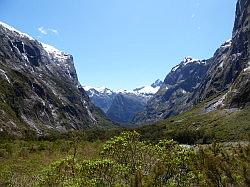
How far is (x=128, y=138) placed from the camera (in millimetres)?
28359

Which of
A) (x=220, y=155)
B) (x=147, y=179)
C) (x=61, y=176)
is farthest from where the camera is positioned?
(x=61, y=176)

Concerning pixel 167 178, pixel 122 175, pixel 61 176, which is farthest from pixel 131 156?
pixel 61 176

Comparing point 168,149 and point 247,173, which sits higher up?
point 168,149

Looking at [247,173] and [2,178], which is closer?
[247,173]

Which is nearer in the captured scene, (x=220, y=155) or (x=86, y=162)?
(x=220, y=155)

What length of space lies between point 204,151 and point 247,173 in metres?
2.49

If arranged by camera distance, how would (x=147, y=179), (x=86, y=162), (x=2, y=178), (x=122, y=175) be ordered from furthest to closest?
(x=2, y=178) → (x=122, y=175) → (x=86, y=162) → (x=147, y=179)

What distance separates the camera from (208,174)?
18406 mm

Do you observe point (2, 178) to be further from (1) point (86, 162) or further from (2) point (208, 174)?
(2) point (208, 174)

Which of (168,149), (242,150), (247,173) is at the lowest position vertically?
(247,173)

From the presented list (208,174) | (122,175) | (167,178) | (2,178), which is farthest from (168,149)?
(2,178)

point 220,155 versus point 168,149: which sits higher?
point 168,149

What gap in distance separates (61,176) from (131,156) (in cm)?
970

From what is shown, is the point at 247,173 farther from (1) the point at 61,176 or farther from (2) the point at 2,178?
(2) the point at 2,178
